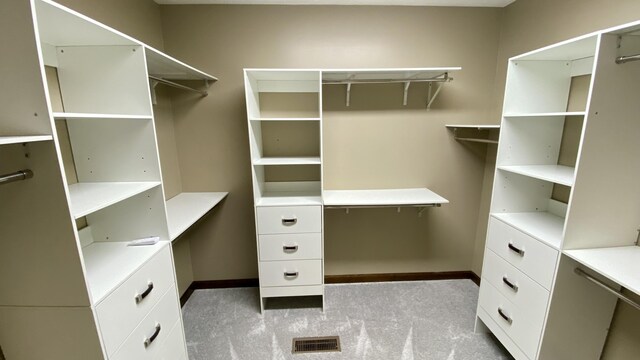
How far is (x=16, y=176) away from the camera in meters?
0.79

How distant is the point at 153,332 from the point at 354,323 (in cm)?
141

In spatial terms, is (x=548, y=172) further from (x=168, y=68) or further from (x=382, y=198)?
(x=168, y=68)

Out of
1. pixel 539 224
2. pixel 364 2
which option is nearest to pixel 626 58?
pixel 539 224

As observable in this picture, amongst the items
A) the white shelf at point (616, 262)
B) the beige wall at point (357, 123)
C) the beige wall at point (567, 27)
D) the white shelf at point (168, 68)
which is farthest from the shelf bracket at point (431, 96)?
the white shelf at point (168, 68)

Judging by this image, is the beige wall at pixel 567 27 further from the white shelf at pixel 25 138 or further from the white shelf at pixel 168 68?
the white shelf at pixel 25 138

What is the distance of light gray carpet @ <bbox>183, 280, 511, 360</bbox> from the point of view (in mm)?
1842

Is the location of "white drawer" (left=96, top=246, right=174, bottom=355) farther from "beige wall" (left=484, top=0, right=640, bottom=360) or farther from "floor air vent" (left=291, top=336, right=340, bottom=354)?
"beige wall" (left=484, top=0, right=640, bottom=360)

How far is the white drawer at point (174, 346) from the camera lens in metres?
1.42

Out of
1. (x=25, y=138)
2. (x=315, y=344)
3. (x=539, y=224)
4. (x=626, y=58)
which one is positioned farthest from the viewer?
(x=315, y=344)

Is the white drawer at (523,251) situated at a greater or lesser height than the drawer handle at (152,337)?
greater

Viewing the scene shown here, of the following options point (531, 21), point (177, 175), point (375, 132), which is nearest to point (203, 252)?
point (177, 175)

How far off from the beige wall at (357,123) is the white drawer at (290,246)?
42 centimetres

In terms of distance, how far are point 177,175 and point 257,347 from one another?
1529 millimetres

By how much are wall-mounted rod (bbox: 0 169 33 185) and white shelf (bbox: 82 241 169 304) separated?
409 mm
